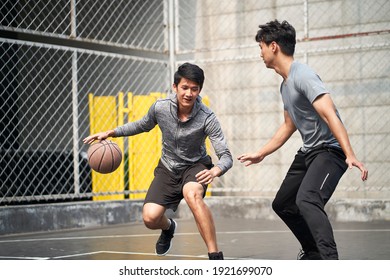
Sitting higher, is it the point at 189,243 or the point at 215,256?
the point at 215,256

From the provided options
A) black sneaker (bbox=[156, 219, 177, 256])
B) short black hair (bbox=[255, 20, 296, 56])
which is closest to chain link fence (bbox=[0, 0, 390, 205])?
black sneaker (bbox=[156, 219, 177, 256])

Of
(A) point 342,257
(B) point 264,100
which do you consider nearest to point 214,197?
(B) point 264,100

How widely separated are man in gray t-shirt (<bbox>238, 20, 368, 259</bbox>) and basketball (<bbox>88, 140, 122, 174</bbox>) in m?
1.47

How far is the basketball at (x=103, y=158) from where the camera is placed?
793 cm

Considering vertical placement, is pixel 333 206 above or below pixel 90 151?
below

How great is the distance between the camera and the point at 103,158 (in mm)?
7965

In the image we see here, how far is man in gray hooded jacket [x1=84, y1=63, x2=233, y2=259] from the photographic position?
7.27 m

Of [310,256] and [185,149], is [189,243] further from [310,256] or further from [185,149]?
[310,256]

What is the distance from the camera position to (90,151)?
8.03 m

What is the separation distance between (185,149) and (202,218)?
835mm

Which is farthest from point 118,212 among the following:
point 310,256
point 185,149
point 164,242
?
point 310,256

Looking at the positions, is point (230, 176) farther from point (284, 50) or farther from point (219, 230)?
point (284, 50)

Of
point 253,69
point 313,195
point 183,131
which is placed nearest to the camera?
point 313,195

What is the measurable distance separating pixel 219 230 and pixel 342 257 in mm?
3534
